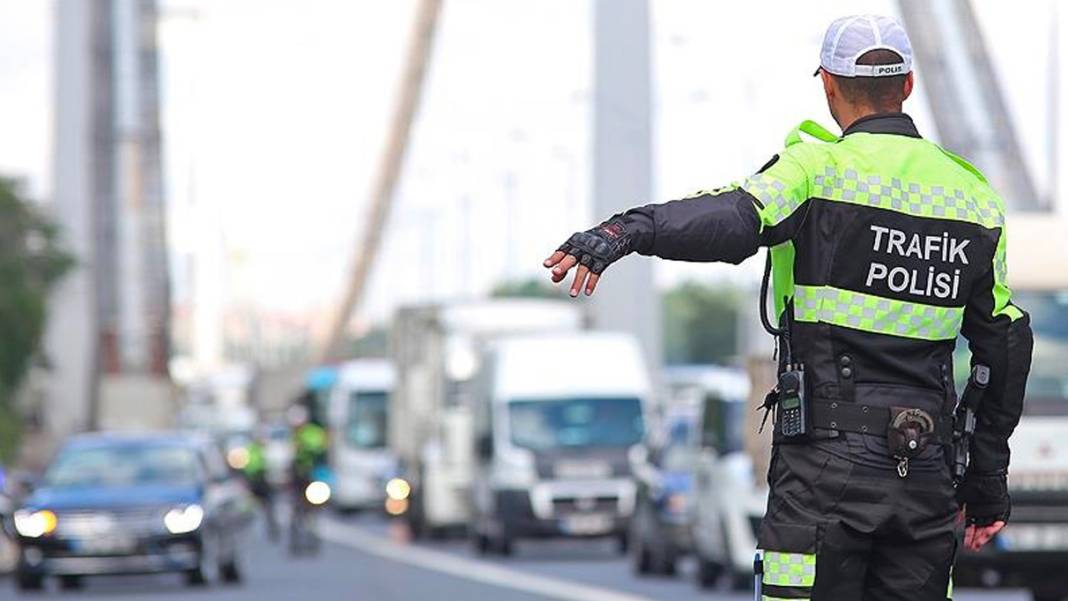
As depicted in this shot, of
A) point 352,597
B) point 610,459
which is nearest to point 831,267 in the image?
point 352,597

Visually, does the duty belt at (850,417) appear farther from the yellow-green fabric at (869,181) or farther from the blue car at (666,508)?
the blue car at (666,508)

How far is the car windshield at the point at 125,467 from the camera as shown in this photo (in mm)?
24766

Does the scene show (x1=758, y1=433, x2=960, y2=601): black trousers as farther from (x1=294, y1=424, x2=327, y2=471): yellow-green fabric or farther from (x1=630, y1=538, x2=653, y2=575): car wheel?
(x1=294, y1=424, x2=327, y2=471): yellow-green fabric

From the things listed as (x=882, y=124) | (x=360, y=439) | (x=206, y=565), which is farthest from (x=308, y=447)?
(x=882, y=124)

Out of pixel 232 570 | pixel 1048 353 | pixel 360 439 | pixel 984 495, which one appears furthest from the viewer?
pixel 360 439

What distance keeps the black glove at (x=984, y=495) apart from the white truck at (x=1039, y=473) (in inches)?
405

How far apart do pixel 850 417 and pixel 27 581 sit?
62.1ft

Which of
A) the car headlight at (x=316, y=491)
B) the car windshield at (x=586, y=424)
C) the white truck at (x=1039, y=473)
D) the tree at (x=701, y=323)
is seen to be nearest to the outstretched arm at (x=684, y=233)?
the white truck at (x=1039, y=473)

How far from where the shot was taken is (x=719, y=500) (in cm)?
2281

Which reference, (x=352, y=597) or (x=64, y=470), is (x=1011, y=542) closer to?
(x=352, y=597)

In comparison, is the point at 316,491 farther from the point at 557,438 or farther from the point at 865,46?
the point at 865,46

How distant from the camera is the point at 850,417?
618cm

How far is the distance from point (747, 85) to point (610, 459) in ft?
87.6

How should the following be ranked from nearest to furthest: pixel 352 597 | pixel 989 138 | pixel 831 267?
pixel 831 267, pixel 352 597, pixel 989 138
